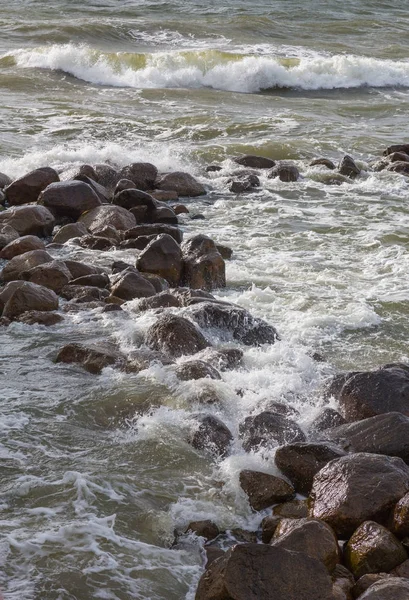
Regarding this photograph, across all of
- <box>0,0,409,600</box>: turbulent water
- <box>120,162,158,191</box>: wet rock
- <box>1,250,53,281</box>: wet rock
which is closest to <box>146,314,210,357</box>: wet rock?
<box>0,0,409,600</box>: turbulent water

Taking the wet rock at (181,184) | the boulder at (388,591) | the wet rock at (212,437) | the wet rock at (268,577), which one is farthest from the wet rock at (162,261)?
the boulder at (388,591)

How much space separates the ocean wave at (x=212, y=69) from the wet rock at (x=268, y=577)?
59.4 feet

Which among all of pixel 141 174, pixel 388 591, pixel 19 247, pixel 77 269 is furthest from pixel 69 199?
pixel 388 591

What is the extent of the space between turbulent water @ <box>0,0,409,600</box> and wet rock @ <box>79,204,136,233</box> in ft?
2.49

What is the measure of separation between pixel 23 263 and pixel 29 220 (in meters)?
1.45

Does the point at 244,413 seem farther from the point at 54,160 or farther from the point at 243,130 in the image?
the point at 243,130

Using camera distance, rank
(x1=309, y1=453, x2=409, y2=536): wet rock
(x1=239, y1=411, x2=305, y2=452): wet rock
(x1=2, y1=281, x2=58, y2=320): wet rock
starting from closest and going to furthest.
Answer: (x1=309, y1=453, x2=409, y2=536): wet rock
(x1=239, y1=411, x2=305, y2=452): wet rock
(x1=2, y1=281, x2=58, y2=320): wet rock

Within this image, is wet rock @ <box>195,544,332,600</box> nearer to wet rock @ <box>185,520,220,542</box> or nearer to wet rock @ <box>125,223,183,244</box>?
wet rock @ <box>185,520,220,542</box>

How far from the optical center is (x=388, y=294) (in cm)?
929

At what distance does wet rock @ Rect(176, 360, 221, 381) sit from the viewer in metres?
6.85

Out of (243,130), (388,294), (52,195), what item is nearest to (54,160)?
(52,195)

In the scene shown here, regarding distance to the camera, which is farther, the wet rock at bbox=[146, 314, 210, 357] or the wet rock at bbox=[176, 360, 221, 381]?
the wet rock at bbox=[146, 314, 210, 357]

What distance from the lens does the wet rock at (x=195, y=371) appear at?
6852mm

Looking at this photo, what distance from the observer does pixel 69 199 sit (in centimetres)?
1096
